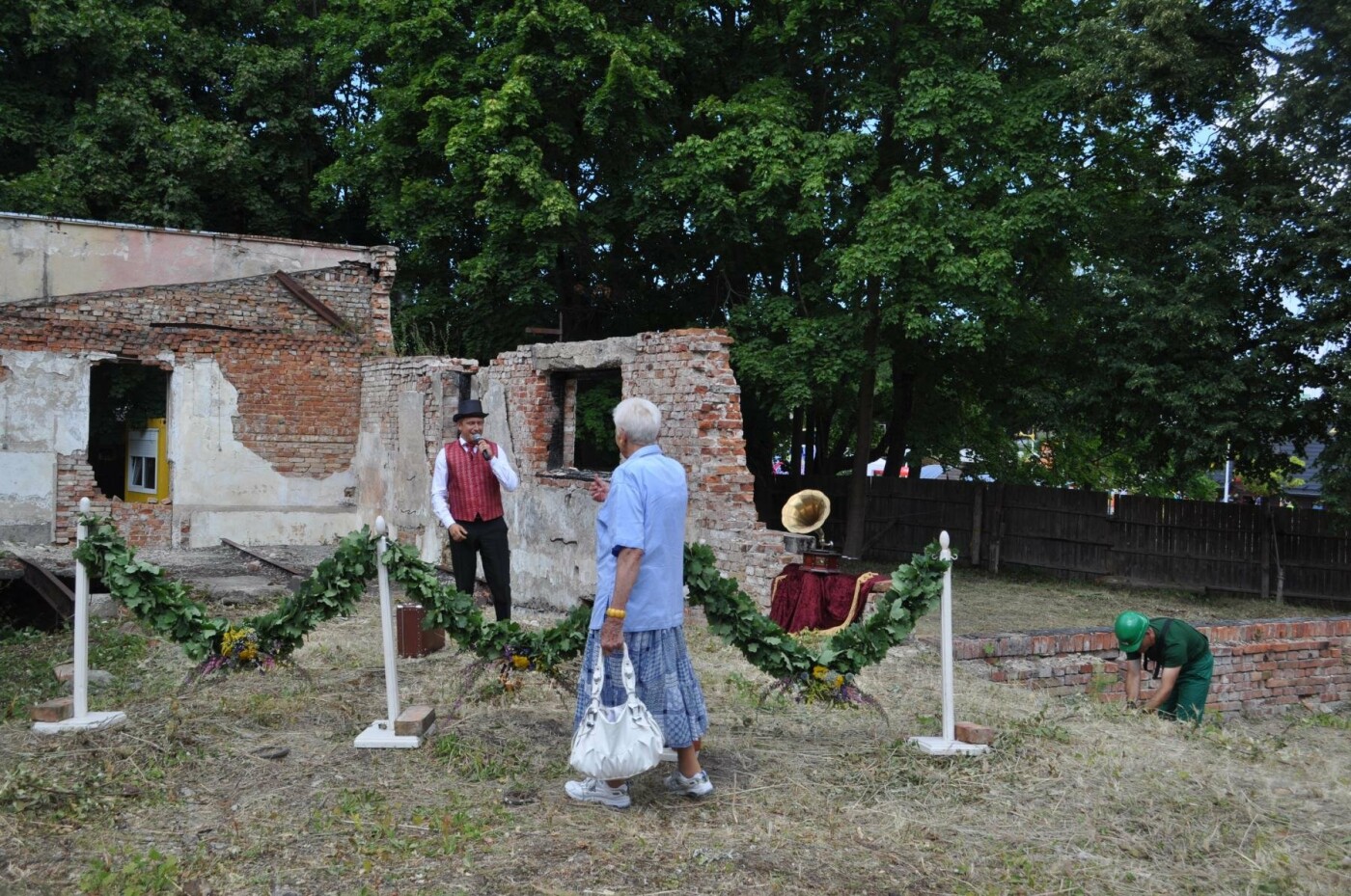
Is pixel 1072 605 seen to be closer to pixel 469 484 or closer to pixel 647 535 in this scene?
pixel 469 484

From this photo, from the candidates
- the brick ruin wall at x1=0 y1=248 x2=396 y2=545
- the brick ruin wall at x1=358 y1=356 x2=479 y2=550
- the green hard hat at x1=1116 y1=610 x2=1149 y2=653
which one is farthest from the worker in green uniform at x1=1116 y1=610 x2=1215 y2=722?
the brick ruin wall at x1=0 y1=248 x2=396 y2=545

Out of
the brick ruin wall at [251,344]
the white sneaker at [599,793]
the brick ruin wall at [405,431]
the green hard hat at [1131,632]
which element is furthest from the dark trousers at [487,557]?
the brick ruin wall at [251,344]

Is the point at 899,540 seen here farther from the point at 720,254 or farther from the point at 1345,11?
the point at 1345,11

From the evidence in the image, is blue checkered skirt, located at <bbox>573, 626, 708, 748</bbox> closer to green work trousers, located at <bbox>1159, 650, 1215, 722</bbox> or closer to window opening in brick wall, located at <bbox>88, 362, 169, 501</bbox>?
green work trousers, located at <bbox>1159, 650, 1215, 722</bbox>

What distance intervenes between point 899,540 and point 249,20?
16400 millimetres

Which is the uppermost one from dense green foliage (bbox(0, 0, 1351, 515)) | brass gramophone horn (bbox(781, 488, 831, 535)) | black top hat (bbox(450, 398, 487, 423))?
dense green foliage (bbox(0, 0, 1351, 515))

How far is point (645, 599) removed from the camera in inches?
192

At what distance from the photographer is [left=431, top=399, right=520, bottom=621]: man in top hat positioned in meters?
8.02

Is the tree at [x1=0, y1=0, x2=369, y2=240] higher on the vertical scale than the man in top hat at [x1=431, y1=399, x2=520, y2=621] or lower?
higher

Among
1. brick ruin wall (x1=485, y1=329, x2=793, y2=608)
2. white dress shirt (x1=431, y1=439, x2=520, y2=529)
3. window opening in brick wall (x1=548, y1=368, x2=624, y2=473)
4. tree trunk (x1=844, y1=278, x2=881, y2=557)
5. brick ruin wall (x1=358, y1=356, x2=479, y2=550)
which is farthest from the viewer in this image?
tree trunk (x1=844, y1=278, x2=881, y2=557)

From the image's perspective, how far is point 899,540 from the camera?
66.7 feet

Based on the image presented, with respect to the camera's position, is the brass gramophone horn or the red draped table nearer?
the red draped table

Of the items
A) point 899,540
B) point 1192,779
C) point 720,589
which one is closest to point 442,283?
point 899,540

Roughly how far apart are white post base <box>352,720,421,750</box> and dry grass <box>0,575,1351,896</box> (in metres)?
0.08
